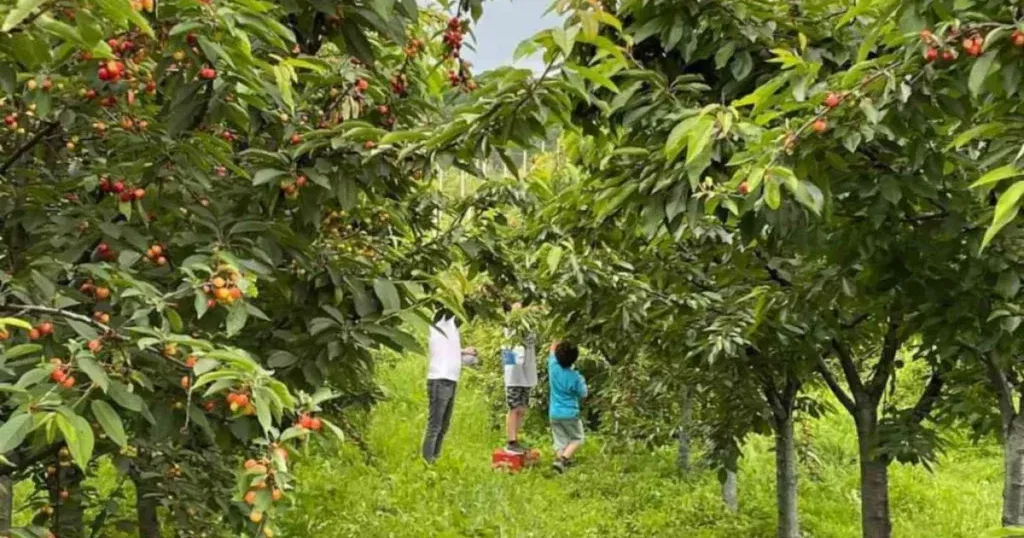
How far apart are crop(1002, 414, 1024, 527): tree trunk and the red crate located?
4727 mm

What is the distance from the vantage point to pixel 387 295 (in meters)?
2.17

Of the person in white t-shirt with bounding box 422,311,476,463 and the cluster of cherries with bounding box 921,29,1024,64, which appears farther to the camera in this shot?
the person in white t-shirt with bounding box 422,311,476,463

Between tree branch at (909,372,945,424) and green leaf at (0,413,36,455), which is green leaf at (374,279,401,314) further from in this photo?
tree branch at (909,372,945,424)

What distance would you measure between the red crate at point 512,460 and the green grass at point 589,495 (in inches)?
5.2

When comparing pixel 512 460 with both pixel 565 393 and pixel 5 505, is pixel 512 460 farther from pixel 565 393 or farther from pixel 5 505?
pixel 5 505

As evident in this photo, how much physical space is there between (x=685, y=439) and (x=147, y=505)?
529 cm

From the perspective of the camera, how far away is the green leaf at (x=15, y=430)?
123cm

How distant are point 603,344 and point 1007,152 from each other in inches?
126

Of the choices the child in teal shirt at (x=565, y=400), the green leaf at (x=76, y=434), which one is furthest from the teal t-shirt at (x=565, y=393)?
the green leaf at (x=76, y=434)

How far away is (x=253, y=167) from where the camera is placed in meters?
2.30

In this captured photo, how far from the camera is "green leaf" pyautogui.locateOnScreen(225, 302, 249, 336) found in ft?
5.31

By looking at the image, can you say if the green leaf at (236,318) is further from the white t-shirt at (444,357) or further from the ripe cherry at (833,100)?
the white t-shirt at (444,357)

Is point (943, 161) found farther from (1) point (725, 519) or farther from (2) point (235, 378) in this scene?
(1) point (725, 519)

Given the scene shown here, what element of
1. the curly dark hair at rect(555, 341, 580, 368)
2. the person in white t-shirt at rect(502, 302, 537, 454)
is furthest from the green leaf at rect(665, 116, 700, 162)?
the person in white t-shirt at rect(502, 302, 537, 454)
